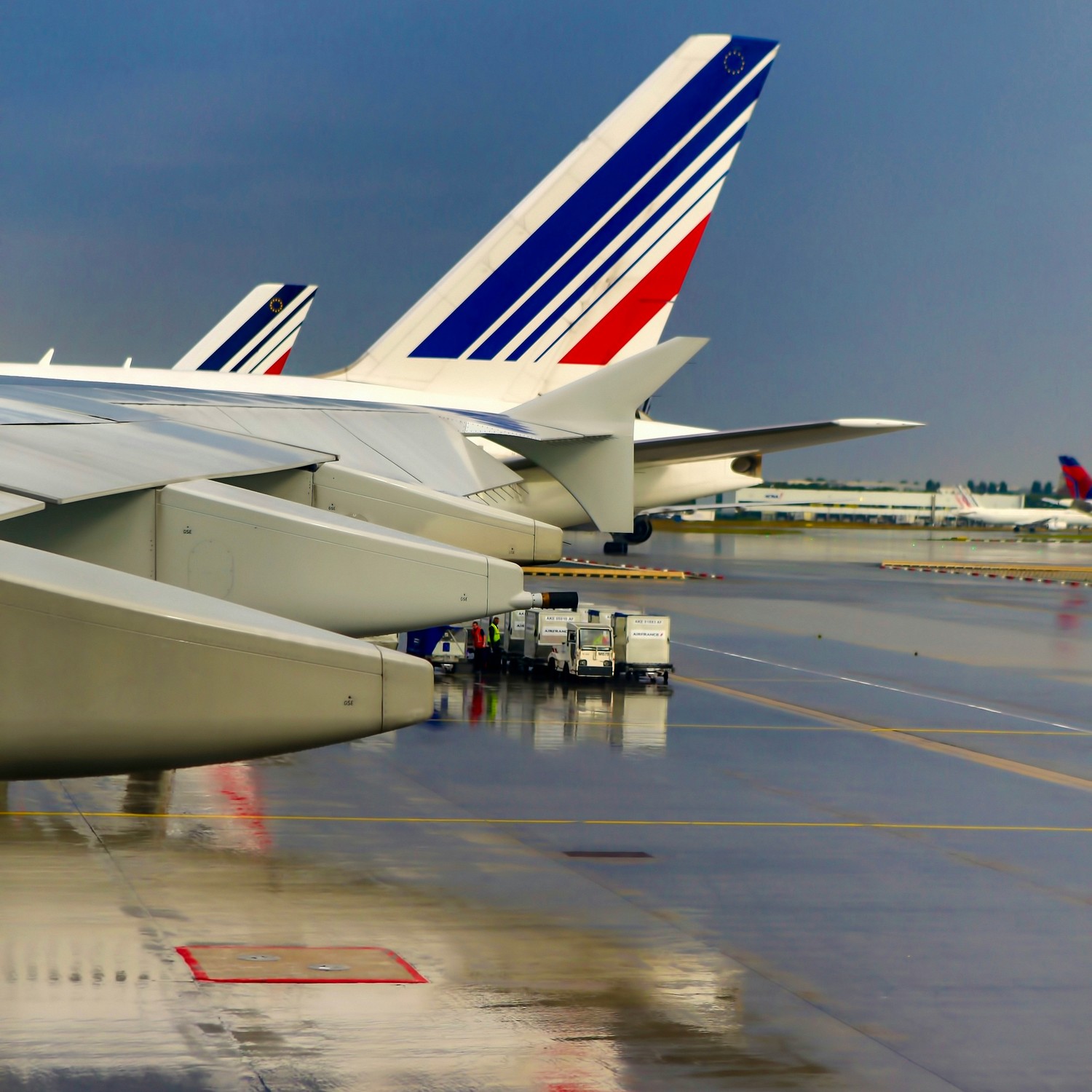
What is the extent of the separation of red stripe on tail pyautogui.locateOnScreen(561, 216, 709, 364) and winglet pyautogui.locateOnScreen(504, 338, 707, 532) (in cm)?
900

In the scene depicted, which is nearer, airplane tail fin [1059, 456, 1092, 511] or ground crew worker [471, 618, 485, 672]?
ground crew worker [471, 618, 485, 672]

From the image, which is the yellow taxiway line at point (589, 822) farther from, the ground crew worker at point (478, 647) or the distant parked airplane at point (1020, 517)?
the distant parked airplane at point (1020, 517)

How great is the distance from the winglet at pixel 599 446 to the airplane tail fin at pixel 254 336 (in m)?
42.6

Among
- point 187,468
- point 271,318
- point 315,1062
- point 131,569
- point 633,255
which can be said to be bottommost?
point 315,1062

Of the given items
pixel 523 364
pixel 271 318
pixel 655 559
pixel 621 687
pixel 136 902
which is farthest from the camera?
pixel 655 559

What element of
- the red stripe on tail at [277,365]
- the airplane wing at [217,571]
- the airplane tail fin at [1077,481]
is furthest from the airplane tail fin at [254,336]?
the airplane tail fin at [1077,481]

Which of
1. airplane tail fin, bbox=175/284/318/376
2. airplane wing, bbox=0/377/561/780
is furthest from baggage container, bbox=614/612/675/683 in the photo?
airplane tail fin, bbox=175/284/318/376

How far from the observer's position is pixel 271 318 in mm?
55531

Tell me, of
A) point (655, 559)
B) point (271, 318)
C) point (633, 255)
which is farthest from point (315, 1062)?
point (655, 559)

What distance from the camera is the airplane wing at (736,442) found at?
81.0ft

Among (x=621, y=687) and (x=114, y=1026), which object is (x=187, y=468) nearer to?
(x=114, y=1026)

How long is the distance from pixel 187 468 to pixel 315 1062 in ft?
11.3

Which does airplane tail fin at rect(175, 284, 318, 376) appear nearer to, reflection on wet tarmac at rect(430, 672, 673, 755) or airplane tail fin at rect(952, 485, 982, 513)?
reflection on wet tarmac at rect(430, 672, 673, 755)

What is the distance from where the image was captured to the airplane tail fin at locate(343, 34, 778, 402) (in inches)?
854
